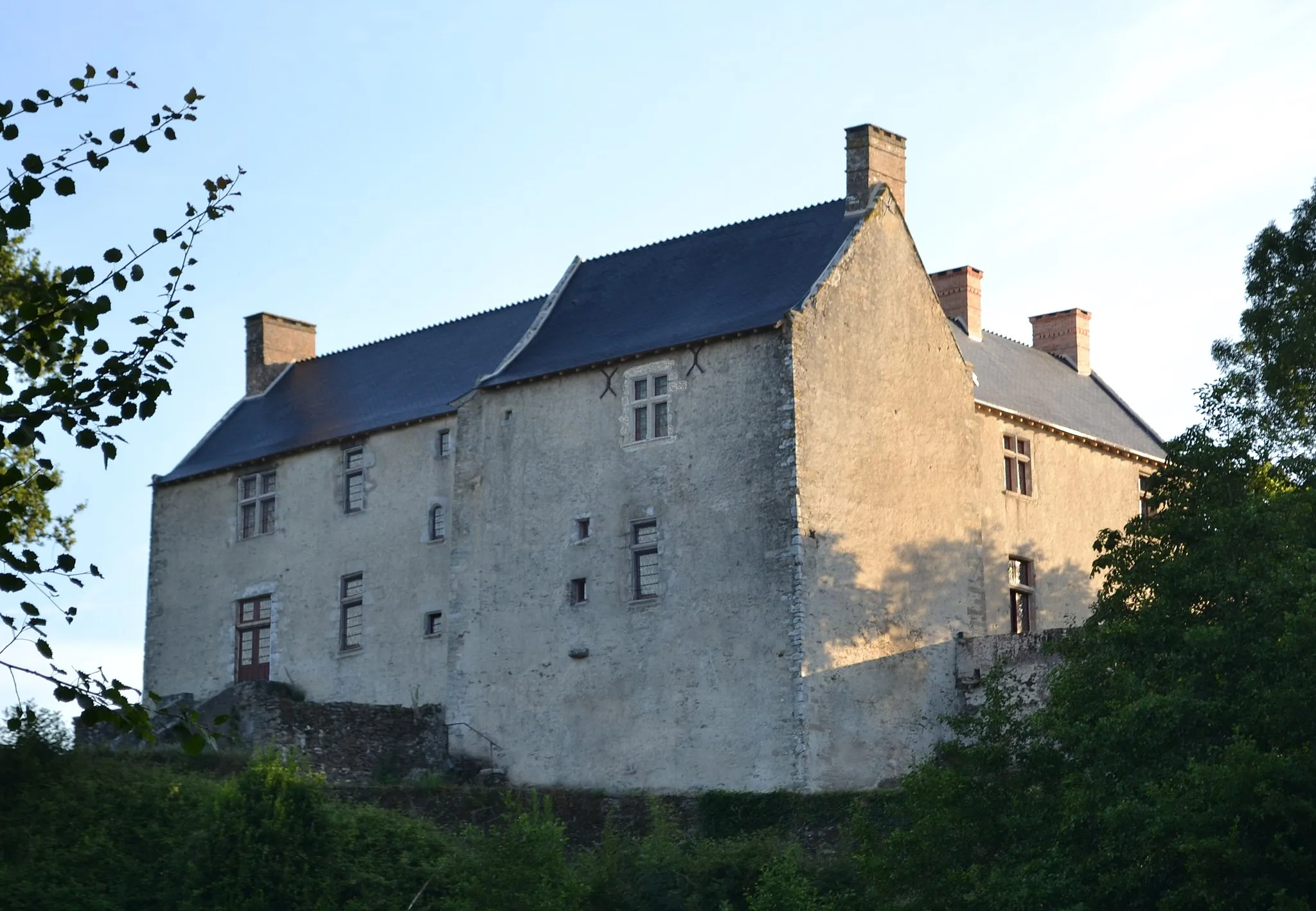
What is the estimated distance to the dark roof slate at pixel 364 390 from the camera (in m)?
37.4

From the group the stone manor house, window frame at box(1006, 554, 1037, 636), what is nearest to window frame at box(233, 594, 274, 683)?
the stone manor house

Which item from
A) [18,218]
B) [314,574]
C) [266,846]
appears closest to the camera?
[18,218]

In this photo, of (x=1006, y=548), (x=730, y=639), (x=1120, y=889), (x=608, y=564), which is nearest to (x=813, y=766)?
(x=730, y=639)

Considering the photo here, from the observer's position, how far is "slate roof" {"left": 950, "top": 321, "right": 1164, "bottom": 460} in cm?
3800

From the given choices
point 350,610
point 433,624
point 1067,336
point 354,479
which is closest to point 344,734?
point 433,624

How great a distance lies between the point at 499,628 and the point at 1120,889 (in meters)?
15.4

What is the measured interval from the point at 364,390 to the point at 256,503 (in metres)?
3.01

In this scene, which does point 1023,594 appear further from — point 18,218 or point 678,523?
point 18,218

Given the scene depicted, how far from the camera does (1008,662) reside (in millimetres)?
31797

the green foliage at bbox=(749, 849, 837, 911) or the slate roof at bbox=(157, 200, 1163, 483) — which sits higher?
the slate roof at bbox=(157, 200, 1163, 483)

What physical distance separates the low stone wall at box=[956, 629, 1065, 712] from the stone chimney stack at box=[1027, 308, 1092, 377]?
12110mm

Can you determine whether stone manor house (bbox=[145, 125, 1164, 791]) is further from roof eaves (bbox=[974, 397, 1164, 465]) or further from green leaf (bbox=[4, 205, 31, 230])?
green leaf (bbox=[4, 205, 31, 230])

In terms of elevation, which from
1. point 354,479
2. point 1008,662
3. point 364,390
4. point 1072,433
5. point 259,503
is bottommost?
point 1008,662

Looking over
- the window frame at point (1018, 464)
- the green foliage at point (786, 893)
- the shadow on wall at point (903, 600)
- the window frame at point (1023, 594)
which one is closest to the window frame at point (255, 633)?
the shadow on wall at point (903, 600)
